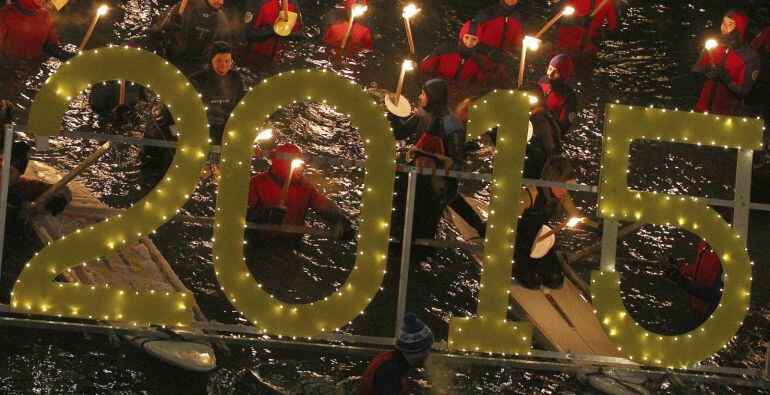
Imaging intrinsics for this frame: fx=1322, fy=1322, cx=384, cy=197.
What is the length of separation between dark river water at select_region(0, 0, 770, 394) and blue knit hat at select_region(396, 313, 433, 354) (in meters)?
1.68

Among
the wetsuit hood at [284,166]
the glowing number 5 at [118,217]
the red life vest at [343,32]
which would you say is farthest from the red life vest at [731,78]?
the glowing number 5 at [118,217]

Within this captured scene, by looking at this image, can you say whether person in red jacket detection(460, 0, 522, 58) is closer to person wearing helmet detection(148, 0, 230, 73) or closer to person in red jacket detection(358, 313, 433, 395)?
person wearing helmet detection(148, 0, 230, 73)

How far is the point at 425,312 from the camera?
1208cm

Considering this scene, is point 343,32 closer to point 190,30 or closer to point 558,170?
point 190,30

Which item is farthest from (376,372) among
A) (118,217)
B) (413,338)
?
(118,217)

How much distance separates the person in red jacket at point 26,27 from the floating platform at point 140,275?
3229 millimetres

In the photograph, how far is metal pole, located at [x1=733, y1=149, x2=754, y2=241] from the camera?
10859 millimetres

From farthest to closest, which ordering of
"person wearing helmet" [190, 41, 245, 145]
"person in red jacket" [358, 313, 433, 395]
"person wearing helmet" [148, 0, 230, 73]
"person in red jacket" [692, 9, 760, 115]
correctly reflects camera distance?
1. "person in red jacket" [692, 9, 760, 115]
2. "person wearing helmet" [148, 0, 230, 73]
3. "person wearing helmet" [190, 41, 245, 145]
4. "person in red jacket" [358, 313, 433, 395]

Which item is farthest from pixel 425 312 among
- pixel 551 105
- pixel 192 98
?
pixel 551 105

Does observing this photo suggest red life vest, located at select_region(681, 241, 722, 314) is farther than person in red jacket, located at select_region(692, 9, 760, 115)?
No

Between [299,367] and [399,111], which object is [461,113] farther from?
[299,367]

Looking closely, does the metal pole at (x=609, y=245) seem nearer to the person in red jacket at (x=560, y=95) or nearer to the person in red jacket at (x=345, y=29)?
the person in red jacket at (x=560, y=95)

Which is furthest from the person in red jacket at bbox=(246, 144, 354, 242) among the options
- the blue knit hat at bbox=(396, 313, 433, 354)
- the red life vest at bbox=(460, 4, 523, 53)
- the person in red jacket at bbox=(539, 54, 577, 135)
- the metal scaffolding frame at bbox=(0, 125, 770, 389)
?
the red life vest at bbox=(460, 4, 523, 53)

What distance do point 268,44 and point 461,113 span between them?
3.79 metres
